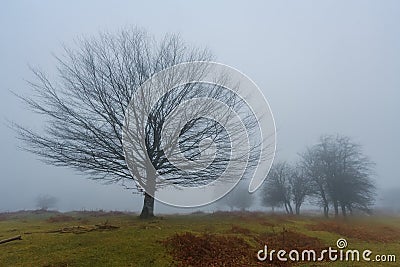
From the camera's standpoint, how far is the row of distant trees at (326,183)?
33188mm

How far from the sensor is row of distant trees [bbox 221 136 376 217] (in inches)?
1307

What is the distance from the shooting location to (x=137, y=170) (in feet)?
55.9

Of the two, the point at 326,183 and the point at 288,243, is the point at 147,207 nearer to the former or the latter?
the point at 288,243

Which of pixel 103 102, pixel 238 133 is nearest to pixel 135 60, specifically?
pixel 103 102

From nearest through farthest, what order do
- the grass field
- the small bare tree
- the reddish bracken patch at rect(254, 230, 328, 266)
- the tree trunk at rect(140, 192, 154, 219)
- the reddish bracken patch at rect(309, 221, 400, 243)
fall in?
the grass field, the reddish bracken patch at rect(254, 230, 328, 266), the reddish bracken patch at rect(309, 221, 400, 243), the tree trunk at rect(140, 192, 154, 219), the small bare tree

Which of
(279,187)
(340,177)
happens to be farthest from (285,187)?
(340,177)

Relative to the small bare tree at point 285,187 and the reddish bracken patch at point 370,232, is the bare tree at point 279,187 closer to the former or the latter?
the small bare tree at point 285,187

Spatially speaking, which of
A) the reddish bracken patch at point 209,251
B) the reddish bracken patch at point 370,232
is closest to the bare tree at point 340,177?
the reddish bracken patch at point 370,232

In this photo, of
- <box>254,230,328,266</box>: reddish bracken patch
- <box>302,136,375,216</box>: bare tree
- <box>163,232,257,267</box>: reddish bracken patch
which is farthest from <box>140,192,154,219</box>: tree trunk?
<box>302,136,375,216</box>: bare tree

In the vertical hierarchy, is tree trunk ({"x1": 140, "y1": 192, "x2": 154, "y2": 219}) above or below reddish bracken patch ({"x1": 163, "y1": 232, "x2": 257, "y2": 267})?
above

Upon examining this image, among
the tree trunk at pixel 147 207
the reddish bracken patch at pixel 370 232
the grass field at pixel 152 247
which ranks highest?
the tree trunk at pixel 147 207

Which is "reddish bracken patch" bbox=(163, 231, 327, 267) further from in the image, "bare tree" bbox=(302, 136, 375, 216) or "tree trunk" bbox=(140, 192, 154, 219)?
"bare tree" bbox=(302, 136, 375, 216)

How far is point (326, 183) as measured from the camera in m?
36.4

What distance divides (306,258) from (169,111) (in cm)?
1089
